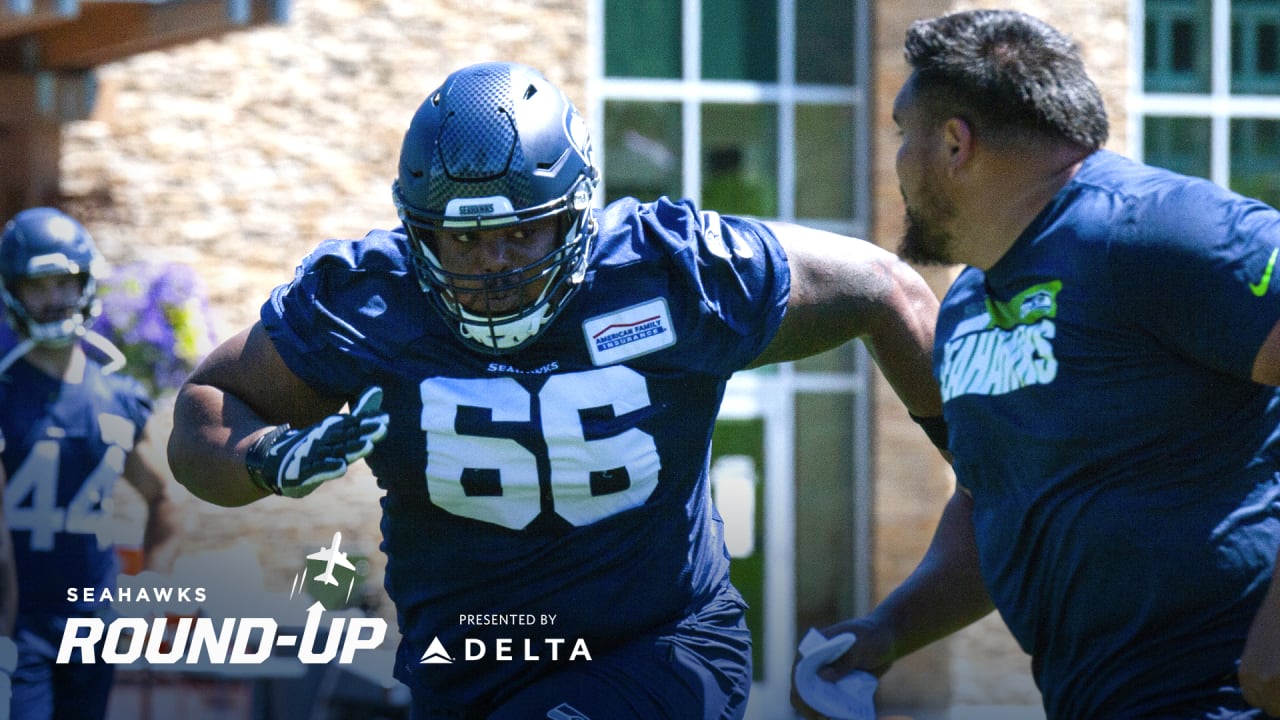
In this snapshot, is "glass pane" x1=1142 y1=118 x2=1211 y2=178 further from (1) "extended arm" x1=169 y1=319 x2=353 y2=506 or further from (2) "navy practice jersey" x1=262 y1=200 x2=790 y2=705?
(1) "extended arm" x1=169 y1=319 x2=353 y2=506

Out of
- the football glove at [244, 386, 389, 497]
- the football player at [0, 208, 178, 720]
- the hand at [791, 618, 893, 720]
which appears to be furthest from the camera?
the football player at [0, 208, 178, 720]

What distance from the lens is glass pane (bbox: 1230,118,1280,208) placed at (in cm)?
852

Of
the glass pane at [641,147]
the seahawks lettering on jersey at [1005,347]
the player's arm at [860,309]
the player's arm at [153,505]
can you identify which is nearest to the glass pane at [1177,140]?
the glass pane at [641,147]

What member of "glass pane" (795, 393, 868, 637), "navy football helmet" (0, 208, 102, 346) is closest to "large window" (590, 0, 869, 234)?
"glass pane" (795, 393, 868, 637)

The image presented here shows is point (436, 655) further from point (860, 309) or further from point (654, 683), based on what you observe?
point (860, 309)

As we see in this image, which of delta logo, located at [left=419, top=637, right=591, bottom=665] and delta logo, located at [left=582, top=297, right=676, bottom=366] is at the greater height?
delta logo, located at [left=582, top=297, right=676, bottom=366]

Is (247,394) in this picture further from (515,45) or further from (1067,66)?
(515,45)

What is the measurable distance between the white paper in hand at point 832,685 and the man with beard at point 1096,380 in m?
0.40

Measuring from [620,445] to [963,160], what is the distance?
31.5 inches

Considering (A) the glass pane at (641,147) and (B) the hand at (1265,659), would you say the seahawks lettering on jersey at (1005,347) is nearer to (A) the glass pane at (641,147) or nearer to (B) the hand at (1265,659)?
(B) the hand at (1265,659)

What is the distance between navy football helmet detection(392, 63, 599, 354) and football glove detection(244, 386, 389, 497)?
0.85 feet

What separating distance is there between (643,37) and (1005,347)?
5.92 meters

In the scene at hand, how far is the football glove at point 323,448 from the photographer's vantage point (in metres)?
2.58

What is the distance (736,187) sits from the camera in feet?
27.1
